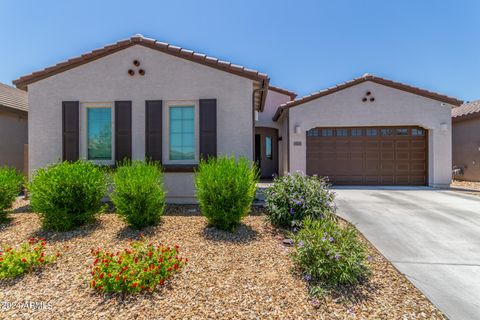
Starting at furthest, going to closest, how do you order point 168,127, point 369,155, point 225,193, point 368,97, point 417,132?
point 369,155, point 417,132, point 368,97, point 168,127, point 225,193

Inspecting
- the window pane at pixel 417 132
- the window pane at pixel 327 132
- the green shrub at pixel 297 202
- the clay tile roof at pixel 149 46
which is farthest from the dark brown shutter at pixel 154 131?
the window pane at pixel 417 132

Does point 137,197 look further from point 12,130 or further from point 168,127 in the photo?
point 12,130

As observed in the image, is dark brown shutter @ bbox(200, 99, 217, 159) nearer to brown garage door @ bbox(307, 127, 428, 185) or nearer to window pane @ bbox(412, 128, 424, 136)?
brown garage door @ bbox(307, 127, 428, 185)

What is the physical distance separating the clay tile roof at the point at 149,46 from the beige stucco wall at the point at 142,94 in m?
0.13

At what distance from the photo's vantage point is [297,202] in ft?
15.5

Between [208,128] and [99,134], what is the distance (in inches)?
140

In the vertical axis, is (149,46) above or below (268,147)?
above

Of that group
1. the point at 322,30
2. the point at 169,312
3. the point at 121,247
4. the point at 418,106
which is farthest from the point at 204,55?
the point at 418,106

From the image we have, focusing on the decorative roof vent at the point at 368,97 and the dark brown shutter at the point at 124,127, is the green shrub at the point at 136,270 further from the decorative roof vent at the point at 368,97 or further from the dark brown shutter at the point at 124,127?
the decorative roof vent at the point at 368,97

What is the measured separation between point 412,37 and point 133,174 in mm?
13708

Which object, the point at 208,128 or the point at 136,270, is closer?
the point at 136,270

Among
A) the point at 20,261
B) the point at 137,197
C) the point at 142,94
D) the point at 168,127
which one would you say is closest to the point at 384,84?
the point at 168,127

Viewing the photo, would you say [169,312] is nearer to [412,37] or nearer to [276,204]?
[276,204]

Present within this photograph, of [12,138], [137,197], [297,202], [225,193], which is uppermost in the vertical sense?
[12,138]
